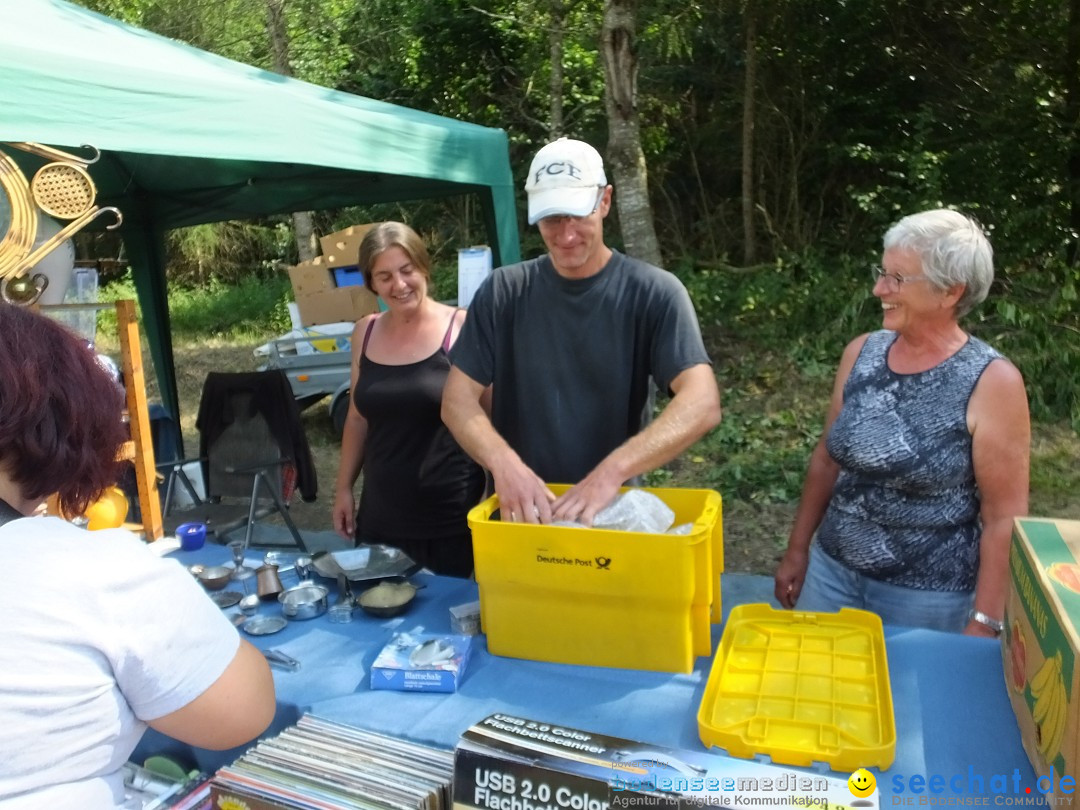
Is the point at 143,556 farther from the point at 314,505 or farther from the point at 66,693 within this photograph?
the point at 314,505

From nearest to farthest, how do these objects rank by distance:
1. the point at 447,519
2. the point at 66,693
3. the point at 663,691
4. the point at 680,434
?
the point at 66,693
the point at 663,691
the point at 680,434
the point at 447,519

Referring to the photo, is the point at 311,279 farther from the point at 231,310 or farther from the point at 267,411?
the point at 231,310

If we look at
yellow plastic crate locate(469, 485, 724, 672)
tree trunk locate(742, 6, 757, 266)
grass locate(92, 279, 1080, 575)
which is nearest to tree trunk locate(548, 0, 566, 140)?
tree trunk locate(742, 6, 757, 266)

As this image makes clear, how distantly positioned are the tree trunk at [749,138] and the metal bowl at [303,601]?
7703mm

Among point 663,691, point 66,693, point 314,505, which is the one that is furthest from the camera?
point 314,505

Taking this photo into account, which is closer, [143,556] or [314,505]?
[143,556]

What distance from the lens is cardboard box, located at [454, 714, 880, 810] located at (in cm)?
101

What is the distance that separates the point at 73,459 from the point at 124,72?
1.96 meters

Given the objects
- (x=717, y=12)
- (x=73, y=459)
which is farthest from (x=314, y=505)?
(x=717, y=12)

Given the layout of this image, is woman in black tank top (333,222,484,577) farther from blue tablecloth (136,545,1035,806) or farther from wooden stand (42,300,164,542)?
blue tablecloth (136,545,1035,806)

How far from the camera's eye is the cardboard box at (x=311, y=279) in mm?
6887

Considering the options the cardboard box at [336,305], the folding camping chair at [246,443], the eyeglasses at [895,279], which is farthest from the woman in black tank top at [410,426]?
the cardboard box at [336,305]

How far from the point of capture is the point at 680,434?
1.65m

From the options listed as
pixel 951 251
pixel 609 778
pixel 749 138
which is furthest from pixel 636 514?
pixel 749 138
